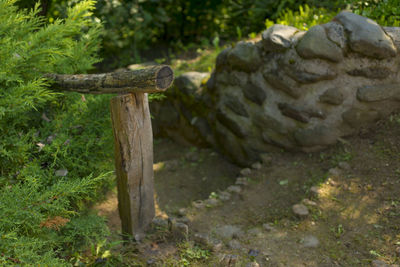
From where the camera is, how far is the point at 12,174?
249 centimetres

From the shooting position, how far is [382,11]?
12.7ft

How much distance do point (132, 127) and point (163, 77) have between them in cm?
48

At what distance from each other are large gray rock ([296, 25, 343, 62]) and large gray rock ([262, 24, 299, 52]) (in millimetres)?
199

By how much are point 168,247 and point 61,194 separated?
1030mm

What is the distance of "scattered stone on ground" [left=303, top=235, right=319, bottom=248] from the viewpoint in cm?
282

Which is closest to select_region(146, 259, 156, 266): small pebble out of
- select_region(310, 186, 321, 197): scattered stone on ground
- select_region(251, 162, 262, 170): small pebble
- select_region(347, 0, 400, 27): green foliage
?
select_region(310, 186, 321, 197): scattered stone on ground

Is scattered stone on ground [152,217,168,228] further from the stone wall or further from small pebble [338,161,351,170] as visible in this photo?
small pebble [338,161,351,170]

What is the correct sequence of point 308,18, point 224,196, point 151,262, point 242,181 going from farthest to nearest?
point 308,18, point 242,181, point 224,196, point 151,262

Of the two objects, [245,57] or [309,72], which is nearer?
[309,72]

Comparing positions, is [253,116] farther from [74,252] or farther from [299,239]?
[74,252]

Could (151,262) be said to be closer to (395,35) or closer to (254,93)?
(254,93)

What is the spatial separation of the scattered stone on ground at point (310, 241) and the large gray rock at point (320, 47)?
5.50 feet

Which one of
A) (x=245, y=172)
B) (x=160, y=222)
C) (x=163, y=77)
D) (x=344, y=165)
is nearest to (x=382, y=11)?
(x=344, y=165)

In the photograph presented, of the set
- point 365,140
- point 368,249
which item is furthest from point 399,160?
point 368,249
